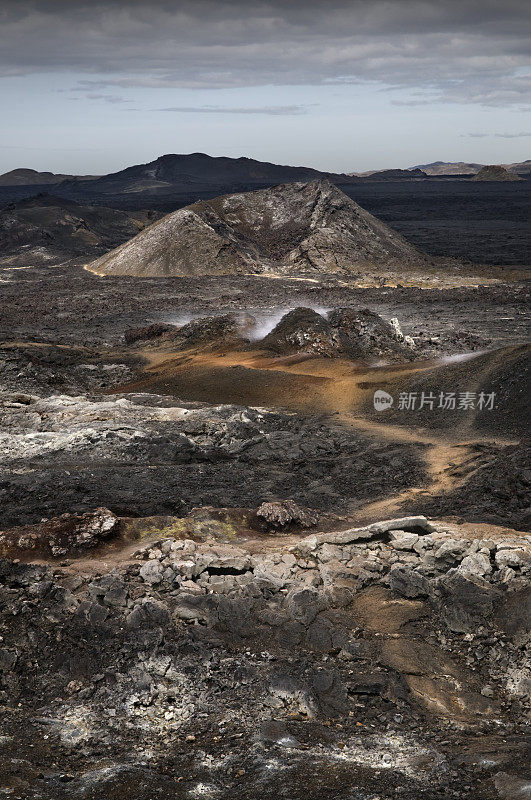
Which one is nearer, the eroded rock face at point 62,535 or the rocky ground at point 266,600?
the rocky ground at point 266,600

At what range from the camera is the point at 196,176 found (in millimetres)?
174875

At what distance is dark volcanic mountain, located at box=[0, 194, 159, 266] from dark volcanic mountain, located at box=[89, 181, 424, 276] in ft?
34.1

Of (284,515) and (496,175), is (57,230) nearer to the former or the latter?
(284,515)

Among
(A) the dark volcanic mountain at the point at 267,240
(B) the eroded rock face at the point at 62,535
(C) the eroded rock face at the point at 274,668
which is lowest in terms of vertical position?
(C) the eroded rock face at the point at 274,668

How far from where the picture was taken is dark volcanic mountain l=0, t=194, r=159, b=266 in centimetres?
6047

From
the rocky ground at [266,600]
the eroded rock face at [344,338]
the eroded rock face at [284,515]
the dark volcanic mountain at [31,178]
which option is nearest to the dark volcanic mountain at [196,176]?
the dark volcanic mountain at [31,178]

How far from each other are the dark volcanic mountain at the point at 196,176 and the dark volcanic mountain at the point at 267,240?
9311 centimetres

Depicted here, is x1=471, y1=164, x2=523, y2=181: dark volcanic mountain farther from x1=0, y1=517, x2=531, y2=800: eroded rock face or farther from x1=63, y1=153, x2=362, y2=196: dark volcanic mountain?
x1=0, y1=517, x2=531, y2=800: eroded rock face

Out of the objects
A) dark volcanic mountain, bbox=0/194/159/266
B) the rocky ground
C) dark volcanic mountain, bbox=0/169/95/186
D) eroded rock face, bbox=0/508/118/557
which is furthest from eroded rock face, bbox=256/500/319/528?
dark volcanic mountain, bbox=0/169/95/186

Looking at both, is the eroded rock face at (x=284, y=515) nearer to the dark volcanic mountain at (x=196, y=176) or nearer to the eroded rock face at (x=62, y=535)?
the eroded rock face at (x=62, y=535)

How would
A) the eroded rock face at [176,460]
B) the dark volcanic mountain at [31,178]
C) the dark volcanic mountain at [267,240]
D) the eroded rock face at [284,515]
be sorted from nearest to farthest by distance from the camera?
the eroded rock face at [284,515], the eroded rock face at [176,460], the dark volcanic mountain at [267,240], the dark volcanic mountain at [31,178]

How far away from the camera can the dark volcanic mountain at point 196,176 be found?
510ft

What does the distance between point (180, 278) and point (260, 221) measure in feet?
37.3

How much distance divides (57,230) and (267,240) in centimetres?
2554
